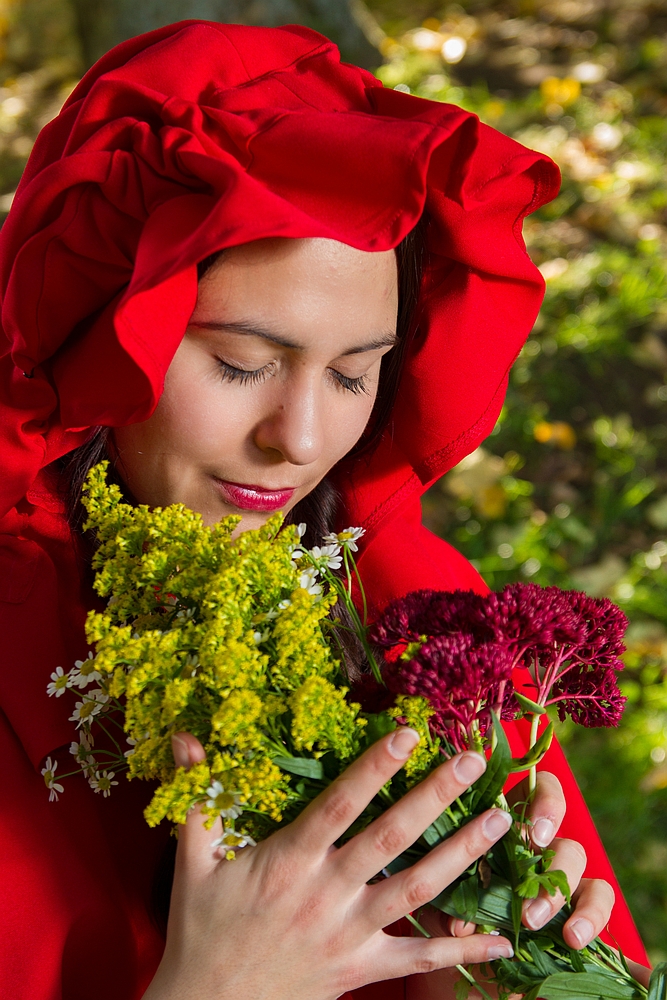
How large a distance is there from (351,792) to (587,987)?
0.40 meters

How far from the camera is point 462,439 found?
186cm

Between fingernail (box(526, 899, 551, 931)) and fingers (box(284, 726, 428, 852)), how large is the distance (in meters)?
0.26

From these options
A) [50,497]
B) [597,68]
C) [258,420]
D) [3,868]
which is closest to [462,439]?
[258,420]

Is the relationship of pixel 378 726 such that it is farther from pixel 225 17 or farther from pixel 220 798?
pixel 225 17

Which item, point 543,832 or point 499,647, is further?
point 543,832

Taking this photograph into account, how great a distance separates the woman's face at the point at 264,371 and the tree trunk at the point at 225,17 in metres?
2.88

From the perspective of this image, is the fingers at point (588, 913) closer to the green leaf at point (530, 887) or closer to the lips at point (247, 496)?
the green leaf at point (530, 887)

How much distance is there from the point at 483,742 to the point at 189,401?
601 millimetres

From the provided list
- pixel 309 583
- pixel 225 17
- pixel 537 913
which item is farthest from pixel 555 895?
pixel 225 17

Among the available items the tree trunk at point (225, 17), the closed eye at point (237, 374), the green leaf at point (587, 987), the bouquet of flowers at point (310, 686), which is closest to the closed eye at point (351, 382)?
the closed eye at point (237, 374)

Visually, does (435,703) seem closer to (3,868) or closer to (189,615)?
(189,615)

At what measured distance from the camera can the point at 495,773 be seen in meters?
1.18

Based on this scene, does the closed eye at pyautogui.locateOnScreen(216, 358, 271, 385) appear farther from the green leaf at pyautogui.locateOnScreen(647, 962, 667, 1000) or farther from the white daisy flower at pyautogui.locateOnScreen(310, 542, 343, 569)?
the green leaf at pyautogui.locateOnScreen(647, 962, 667, 1000)

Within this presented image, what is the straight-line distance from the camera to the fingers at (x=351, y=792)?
1.08 meters
